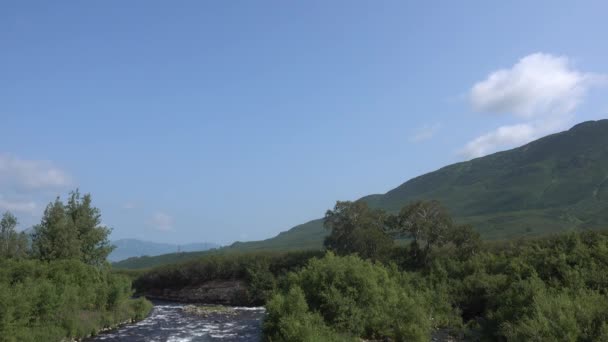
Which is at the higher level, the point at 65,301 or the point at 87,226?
the point at 87,226

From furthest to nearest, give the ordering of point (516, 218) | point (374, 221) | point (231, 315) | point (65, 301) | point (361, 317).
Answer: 1. point (516, 218)
2. point (374, 221)
3. point (231, 315)
4. point (65, 301)
5. point (361, 317)

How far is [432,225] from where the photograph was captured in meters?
72.8

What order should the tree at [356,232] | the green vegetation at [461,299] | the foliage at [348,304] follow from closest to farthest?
the green vegetation at [461,299]
the foliage at [348,304]
the tree at [356,232]

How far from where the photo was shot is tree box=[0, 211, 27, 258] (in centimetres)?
6375

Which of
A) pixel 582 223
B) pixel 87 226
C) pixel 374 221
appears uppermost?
pixel 87 226

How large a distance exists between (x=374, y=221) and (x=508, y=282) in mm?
31924

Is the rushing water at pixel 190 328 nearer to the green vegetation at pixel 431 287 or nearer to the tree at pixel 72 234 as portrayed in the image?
the green vegetation at pixel 431 287

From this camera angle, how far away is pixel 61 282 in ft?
153

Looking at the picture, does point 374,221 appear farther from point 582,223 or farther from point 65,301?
point 582,223

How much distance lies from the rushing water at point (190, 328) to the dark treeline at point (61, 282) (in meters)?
2.24

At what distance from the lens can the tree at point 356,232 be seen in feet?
235

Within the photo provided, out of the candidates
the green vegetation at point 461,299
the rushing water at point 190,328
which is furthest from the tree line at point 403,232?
the rushing water at point 190,328

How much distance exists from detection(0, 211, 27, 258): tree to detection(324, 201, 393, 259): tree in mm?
43733

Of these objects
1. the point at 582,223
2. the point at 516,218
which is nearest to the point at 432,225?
the point at 582,223
